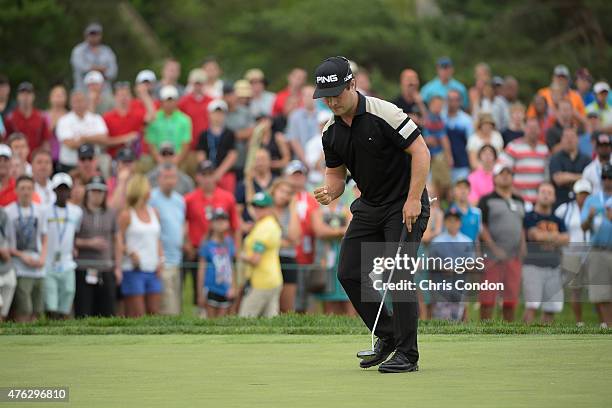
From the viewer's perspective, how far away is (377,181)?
9.24 m

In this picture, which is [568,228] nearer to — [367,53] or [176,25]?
[367,53]

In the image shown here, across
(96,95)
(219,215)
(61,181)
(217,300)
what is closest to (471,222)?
(219,215)

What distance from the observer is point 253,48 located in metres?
41.5

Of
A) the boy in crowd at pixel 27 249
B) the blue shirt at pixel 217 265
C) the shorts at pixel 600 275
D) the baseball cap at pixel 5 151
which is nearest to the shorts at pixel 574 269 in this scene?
the shorts at pixel 600 275

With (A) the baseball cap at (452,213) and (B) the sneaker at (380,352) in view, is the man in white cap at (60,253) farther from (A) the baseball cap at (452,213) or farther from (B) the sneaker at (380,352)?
(B) the sneaker at (380,352)

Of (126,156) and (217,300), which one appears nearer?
(217,300)

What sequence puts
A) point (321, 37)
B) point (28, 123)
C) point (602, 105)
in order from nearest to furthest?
point (28, 123)
point (602, 105)
point (321, 37)

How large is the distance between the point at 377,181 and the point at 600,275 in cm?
648

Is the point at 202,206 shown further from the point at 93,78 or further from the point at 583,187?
the point at 583,187

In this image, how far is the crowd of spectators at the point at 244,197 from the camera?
15.3m

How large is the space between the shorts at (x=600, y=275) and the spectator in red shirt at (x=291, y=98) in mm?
7054

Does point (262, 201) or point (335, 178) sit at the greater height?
point (262, 201)

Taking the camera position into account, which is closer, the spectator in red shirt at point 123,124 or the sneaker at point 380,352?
the sneaker at point 380,352

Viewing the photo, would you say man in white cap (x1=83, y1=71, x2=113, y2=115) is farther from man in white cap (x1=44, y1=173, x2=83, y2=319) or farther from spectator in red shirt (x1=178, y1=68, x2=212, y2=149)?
man in white cap (x1=44, y1=173, x2=83, y2=319)
